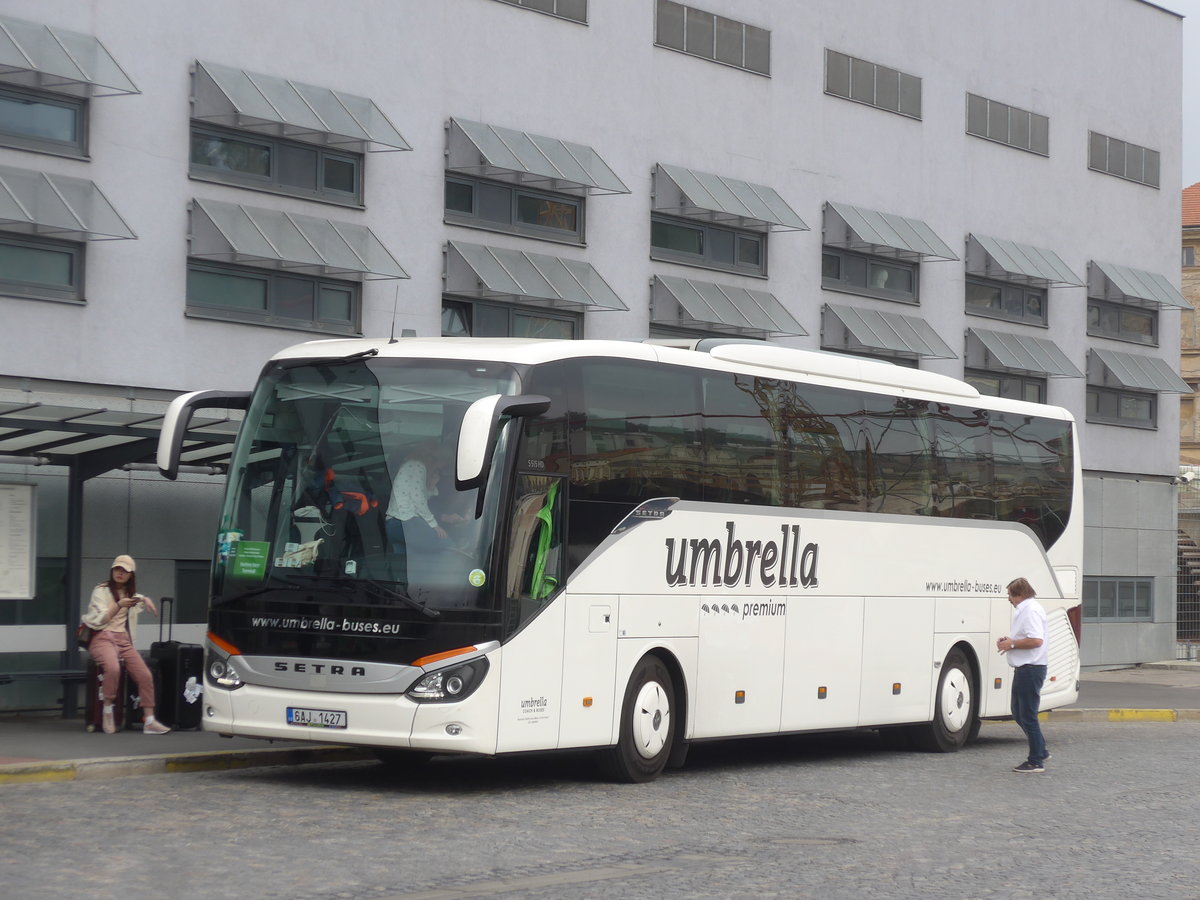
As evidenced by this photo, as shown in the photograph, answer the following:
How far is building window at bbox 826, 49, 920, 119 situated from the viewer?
30.5m

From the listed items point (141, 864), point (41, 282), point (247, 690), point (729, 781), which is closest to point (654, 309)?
point (41, 282)

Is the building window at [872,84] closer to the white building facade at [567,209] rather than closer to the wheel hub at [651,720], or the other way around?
the white building facade at [567,209]

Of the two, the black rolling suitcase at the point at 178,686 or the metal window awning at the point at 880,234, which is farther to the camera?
the metal window awning at the point at 880,234

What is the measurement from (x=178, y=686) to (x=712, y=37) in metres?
15.2

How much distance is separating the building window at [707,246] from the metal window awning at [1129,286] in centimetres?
1030

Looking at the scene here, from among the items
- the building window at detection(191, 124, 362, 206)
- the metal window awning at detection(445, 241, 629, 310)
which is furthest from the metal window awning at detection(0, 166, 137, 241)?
the metal window awning at detection(445, 241, 629, 310)

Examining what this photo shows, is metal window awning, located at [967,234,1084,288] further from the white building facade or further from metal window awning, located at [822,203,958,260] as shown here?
metal window awning, located at [822,203,958,260]

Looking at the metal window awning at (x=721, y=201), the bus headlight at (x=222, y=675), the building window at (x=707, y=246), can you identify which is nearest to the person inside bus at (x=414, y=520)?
the bus headlight at (x=222, y=675)

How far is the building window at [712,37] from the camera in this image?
27.5m

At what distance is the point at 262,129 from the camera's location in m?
21.5

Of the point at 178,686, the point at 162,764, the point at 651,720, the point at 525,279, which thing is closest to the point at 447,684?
the point at 651,720

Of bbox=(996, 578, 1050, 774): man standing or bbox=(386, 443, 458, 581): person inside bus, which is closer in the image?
bbox=(386, 443, 458, 581): person inside bus

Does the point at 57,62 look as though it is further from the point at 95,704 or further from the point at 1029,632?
the point at 1029,632

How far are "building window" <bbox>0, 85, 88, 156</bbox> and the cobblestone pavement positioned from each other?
7.90 meters
